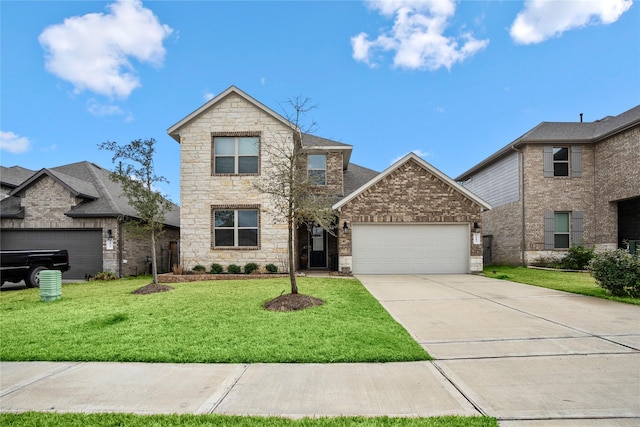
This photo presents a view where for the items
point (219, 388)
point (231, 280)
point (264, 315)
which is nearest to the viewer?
point (219, 388)

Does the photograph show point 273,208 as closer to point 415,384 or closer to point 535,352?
point 535,352

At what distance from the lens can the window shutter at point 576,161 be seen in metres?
16.9

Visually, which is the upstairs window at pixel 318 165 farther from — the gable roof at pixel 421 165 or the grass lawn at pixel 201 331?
the grass lawn at pixel 201 331

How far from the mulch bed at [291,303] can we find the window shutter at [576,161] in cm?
1649

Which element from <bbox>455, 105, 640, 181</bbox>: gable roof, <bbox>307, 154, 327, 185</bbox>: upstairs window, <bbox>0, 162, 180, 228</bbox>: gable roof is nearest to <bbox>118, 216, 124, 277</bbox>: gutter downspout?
<bbox>0, 162, 180, 228</bbox>: gable roof

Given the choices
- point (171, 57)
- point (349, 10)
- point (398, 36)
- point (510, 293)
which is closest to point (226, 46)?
point (171, 57)

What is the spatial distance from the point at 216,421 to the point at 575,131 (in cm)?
2121

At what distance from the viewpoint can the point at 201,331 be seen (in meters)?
5.64

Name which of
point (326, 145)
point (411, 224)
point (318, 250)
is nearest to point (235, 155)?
point (326, 145)

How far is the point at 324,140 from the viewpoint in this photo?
1769cm

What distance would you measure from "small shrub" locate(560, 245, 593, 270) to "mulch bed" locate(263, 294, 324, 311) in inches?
567

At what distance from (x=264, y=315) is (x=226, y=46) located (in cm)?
1253

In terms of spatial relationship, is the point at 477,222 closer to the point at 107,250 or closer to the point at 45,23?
the point at 107,250

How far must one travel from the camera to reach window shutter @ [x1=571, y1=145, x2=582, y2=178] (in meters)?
16.9
